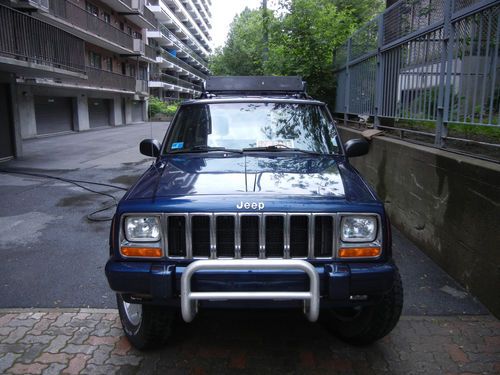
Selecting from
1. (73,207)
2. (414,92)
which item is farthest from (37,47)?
(414,92)

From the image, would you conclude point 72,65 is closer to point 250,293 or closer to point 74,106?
point 74,106

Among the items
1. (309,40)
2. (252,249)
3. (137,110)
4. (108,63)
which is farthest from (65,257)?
(137,110)

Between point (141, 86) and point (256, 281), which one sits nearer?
point (256, 281)

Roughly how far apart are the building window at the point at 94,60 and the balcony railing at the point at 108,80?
113cm

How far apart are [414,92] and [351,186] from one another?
3.75m

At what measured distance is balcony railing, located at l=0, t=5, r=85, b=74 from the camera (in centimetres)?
1207

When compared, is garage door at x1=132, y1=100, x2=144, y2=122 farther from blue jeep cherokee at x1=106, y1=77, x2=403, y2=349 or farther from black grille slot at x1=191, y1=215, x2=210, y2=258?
black grille slot at x1=191, y1=215, x2=210, y2=258

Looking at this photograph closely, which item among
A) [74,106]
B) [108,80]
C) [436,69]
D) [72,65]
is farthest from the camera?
[108,80]

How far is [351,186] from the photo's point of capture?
301 cm

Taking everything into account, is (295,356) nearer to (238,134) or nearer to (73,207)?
(238,134)

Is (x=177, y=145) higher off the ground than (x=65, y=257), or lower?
higher

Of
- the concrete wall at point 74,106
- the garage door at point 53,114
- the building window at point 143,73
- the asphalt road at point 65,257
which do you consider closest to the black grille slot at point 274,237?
the asphalt road at point 65,257

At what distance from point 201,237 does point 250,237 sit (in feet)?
1.01

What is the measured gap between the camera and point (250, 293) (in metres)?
2.55
